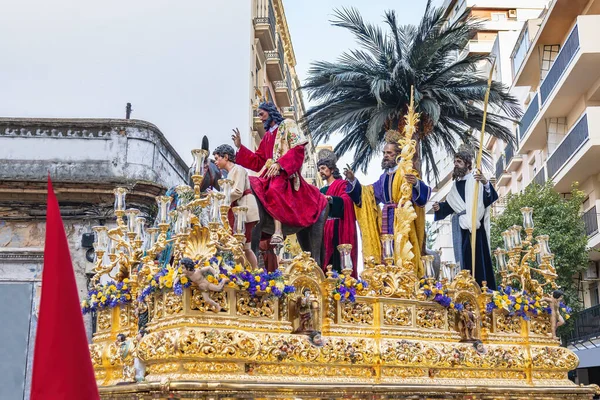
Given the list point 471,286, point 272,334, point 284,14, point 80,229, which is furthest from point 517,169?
point 272,334

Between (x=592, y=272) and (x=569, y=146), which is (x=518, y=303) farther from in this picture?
(x=592, y=272)

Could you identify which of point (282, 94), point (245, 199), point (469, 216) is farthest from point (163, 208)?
point (282, 94)

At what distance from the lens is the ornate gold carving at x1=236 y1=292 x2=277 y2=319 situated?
23.8 feet

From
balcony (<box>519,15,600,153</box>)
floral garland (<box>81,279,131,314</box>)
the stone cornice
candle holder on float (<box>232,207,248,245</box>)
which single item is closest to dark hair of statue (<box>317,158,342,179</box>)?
candle holder on float (<box>232,207,248,245</box>)

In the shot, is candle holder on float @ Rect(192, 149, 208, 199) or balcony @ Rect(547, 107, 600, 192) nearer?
candle holder on float @ Rect(192, 149, 208, 199)

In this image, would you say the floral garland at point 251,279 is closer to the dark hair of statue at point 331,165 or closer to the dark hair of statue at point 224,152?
the dark hair of statue at point 224,152

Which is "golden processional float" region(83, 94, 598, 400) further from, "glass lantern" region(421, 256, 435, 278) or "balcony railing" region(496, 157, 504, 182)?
"balcony railing" region(496, 157, 504, 182)

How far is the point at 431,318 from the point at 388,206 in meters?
1.53

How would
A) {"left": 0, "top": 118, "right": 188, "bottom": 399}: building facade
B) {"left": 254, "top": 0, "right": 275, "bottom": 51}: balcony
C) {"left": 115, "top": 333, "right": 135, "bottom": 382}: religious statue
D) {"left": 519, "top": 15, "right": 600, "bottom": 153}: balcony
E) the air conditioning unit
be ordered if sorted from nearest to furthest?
{"left": 115, "top": 333, "right": 135, "bottom": 382}: religious statue
{"left": 0, "top": 118, "right": 188, "bottom": 399}: building facade
{"left": 519, "top": 15, "right": 600, "bottom": 153}: balcony
the air conditioning unit
{"left": 254, "top": 0, "right": 275, "bottom": 51}: balcony

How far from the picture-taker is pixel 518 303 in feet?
30.6

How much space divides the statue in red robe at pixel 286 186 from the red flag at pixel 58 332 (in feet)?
14.3

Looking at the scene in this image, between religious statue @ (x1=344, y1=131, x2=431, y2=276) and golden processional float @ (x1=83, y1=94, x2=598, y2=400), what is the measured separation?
0.73 feet

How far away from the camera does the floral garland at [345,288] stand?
793 centimetres

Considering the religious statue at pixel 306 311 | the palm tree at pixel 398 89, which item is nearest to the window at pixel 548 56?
the palm tree at pixel 398 89
